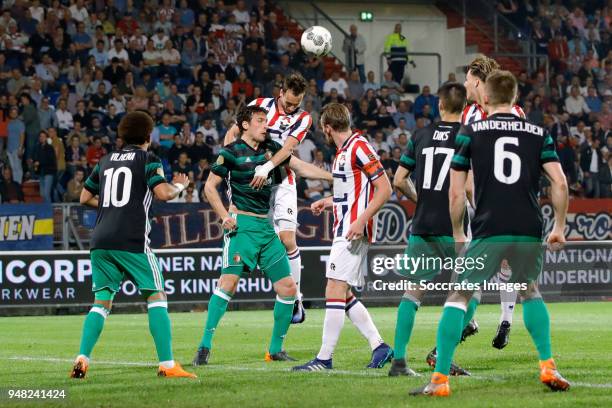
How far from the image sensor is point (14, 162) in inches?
949

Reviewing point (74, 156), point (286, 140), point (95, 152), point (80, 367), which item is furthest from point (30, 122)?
point (80, 367)

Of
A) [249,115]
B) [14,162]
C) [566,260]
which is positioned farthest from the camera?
[14,162]

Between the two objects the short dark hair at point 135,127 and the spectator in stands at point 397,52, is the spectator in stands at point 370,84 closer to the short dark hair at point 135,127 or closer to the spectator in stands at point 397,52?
the spectator in stands at point 397,52

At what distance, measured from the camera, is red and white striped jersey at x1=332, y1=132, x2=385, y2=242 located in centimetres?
1005

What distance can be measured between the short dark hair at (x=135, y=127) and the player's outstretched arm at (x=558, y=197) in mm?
3386

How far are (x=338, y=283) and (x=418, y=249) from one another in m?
Answer: 0.81

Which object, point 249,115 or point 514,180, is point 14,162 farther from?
point 514,180

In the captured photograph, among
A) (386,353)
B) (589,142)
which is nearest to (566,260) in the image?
(589,142)

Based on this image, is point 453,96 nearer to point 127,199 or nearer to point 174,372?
point 127,199

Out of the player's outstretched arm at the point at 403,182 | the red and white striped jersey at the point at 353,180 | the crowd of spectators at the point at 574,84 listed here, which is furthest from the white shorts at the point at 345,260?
the crowd of spectators at the point at 574,84

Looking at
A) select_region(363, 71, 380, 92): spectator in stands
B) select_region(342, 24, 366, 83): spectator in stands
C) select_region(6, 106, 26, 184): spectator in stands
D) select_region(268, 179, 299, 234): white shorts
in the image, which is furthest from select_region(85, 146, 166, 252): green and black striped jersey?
select_region(342, 24, 366, 83): spectator in stands

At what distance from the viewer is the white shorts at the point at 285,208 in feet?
43.1

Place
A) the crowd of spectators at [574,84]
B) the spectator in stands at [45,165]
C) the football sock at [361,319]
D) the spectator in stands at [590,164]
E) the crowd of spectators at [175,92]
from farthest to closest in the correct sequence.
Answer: the crowd of spectators at [574,84], the spectator in stands at [590,164], the crowd of spectators at [175,92], the spectator in stands at [45,165], the football sock at [361,319]

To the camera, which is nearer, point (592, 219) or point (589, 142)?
point (592, 219)
